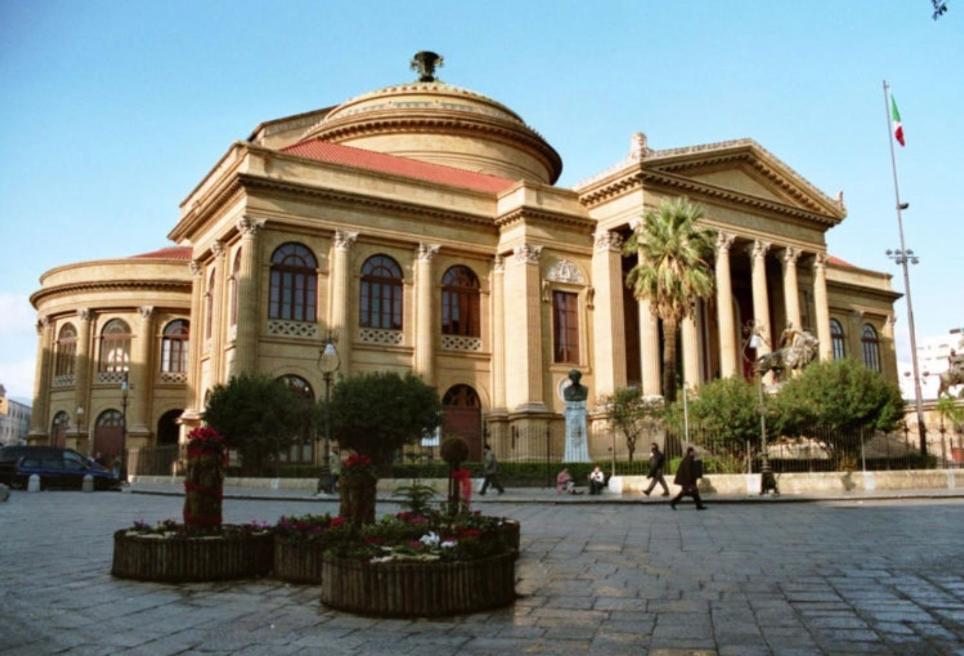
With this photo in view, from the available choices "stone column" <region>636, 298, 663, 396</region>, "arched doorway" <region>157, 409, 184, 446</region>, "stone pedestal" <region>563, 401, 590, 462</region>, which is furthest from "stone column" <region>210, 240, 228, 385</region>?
"stone column" <region>636, 298, 663, 396</region>

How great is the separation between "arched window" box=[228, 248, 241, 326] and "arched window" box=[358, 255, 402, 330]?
4.90 meters

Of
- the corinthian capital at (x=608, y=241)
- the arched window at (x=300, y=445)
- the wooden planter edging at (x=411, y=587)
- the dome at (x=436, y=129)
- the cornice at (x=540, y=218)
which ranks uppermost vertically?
the dome at (x=436, y=129)

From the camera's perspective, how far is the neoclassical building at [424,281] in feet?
111

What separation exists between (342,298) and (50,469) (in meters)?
12.0

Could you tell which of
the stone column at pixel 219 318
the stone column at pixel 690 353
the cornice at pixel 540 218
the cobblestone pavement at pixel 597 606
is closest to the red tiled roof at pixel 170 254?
the stone column at pixel 219 318

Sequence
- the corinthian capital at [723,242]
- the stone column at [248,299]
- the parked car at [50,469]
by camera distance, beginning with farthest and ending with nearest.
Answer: the corinthian capital at [723,242] < the stone column at [248,299] < the parked car at [50,469]

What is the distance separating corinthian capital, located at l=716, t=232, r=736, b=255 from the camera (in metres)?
37.3

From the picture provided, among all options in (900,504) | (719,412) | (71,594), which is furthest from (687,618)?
(719,412)

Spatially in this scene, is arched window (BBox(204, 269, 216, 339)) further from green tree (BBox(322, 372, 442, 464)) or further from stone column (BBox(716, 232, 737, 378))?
stone column (BBox(716, 232, 737, 378))

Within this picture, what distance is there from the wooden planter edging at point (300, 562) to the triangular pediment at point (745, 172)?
29.5 metres

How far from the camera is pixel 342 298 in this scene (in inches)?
1331

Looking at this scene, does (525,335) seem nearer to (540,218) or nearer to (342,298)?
(540,218)

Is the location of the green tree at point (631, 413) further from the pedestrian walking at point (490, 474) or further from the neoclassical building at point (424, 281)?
the pedestrian walking at point (490, 474)

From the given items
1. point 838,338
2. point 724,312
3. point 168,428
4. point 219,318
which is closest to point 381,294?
point 219,318
